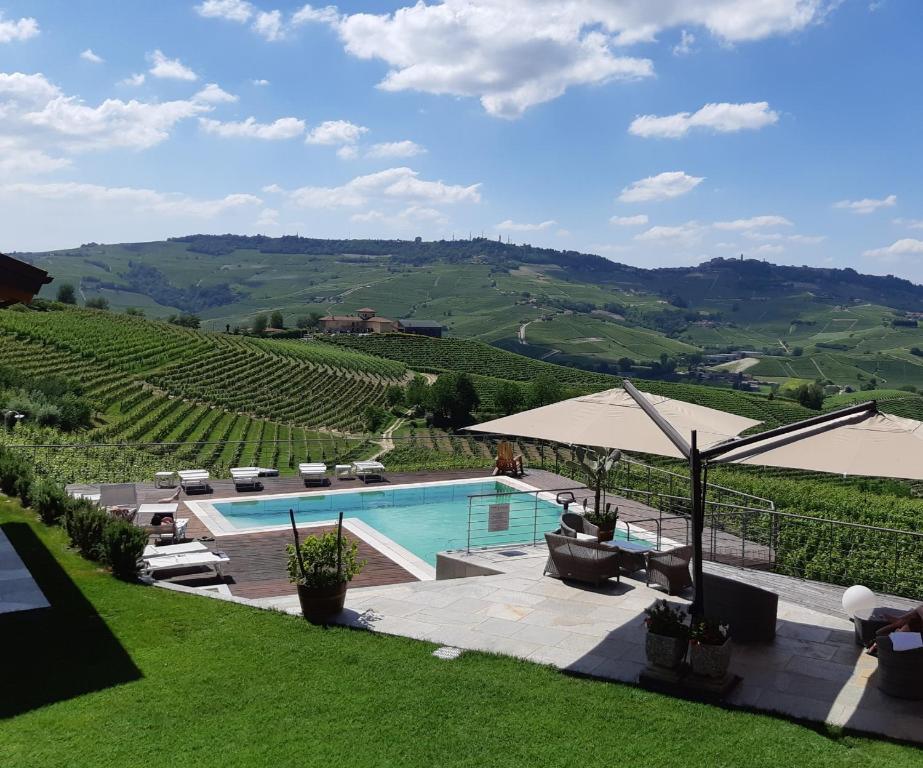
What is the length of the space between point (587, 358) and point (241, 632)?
509 feet

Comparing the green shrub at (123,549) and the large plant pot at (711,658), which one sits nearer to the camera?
the large plant pot at (711,658)

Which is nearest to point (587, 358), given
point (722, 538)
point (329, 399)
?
point (329, 399)

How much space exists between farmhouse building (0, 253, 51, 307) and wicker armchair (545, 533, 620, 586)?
246 inches

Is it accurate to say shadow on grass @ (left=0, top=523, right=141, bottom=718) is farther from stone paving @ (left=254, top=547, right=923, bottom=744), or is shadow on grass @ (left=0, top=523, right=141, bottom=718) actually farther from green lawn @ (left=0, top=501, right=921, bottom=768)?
stone paving @ (left=254, top=547, right=923, bottom=744)

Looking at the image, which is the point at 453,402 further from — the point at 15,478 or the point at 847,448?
the point at 847,448

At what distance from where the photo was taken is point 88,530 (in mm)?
8836

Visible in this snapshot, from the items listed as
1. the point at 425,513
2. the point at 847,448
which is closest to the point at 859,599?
the point at 847,448

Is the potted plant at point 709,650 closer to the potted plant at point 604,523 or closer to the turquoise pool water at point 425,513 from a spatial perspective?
the potted plant at point 604,523

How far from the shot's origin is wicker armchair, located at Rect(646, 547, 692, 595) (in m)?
8.97

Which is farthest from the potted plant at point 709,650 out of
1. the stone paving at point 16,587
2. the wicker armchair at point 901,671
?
the stone paving at point 16,587

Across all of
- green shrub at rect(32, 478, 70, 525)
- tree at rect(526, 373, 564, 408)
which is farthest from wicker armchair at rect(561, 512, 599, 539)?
tree at rect(526, 373, 564, 408)

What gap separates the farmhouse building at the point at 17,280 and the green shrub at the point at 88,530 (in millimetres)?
3058

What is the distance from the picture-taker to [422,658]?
22.1 feet

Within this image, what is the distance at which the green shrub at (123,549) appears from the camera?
840cm
